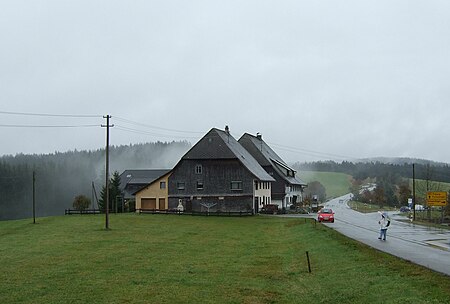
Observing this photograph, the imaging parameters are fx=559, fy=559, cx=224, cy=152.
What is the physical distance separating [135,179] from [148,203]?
41.2 meters

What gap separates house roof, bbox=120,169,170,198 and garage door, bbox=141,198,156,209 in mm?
35867

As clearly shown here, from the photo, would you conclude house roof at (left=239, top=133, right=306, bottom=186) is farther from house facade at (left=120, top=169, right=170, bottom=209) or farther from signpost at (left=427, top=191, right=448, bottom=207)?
signpost at (left=427, top=191, right=448, bottom=207)

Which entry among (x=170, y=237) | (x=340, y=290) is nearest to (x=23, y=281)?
(x=340, y=290)

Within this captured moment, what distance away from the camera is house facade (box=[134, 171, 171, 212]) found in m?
75.1

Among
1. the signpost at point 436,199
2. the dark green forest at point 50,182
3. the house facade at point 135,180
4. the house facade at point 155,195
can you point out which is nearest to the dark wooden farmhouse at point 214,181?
the house facade at point 155,195

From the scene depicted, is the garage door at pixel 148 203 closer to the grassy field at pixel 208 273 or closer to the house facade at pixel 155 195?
the house facade at pixel 155 195

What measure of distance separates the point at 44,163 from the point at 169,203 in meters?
111

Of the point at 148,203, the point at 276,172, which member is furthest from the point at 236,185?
the point at 276,172

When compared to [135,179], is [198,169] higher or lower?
higher

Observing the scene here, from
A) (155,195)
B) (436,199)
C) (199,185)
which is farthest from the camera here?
(155,195)

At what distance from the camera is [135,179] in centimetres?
11644

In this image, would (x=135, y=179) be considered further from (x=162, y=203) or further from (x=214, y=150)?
(x=214, y=150)

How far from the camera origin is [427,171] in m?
83.2

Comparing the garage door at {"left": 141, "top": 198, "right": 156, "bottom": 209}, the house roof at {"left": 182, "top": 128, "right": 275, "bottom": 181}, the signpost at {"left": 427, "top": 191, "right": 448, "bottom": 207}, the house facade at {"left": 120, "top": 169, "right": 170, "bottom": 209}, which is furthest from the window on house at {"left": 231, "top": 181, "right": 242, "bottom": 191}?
the house facade at {"left": 120, "top": 169, "right": 170, "bottom": 209}
